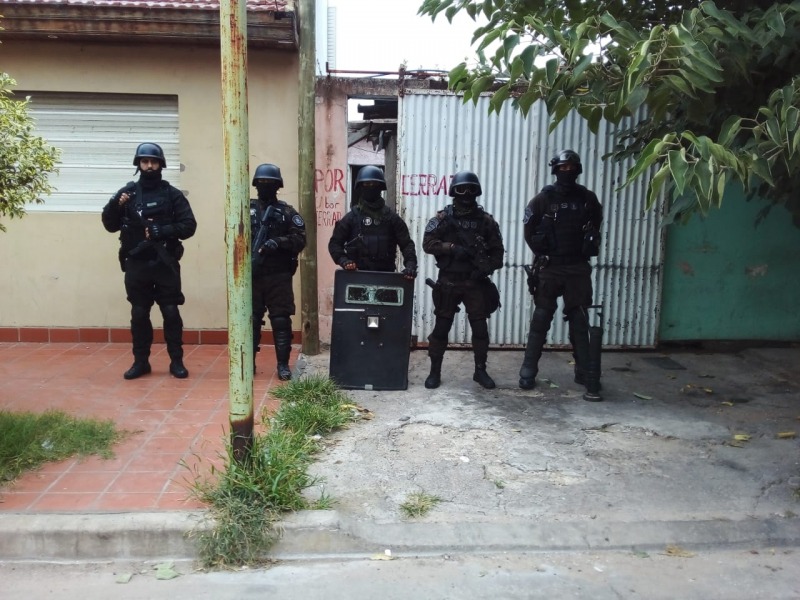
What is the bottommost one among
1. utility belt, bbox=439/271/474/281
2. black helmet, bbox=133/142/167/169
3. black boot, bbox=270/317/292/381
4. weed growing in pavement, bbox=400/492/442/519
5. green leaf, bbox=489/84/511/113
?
weed growing in pavement, bbox=400/492/442/519

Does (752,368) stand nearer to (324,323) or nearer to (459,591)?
(324,323)

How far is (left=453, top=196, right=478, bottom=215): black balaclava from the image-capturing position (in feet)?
19.0

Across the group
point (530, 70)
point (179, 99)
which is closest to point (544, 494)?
point (530, 70)

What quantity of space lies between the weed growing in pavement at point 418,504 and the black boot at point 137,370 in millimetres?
3234

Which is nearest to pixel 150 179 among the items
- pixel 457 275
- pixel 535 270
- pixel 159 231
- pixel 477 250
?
pixel 159 231

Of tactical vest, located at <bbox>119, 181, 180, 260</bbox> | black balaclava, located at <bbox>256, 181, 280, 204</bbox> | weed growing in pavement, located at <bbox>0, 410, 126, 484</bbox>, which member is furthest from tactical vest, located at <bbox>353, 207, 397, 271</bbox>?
weed growing in pavement, located at <bbox>0, 410, 126, 484</bbox>

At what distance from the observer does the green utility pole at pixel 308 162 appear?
633cm

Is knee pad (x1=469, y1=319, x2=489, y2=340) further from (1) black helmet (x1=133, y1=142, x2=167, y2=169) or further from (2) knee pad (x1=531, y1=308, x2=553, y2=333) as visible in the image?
(1) black helmet (x1=133, y1=142, x2=167, y2=169)

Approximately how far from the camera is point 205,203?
7.20 m

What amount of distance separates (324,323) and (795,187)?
4.60 m

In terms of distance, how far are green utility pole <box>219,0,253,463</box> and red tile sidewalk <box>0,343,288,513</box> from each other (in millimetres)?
518

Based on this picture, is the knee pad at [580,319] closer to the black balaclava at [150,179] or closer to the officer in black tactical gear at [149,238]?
the officer in black tactical gear at [149,238]

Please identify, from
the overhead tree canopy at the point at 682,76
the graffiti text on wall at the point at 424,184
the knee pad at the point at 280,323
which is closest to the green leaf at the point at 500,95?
the overhead tree canopy at the point at 682,76

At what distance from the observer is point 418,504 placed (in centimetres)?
381
